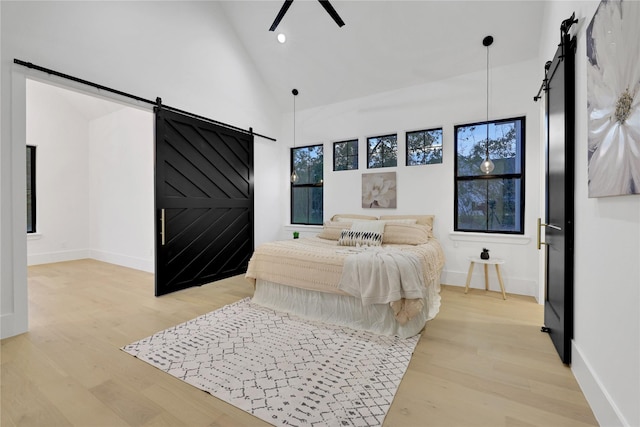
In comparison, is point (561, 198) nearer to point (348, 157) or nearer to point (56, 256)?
point (348, 157)

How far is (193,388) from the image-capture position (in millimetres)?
1818

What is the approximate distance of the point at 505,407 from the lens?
1.63m

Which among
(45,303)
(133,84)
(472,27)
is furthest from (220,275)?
(472,27)

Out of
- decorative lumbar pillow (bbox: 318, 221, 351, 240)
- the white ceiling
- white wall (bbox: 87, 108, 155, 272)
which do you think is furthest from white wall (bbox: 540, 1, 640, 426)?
white wall (bbox: 87, 108, 155, 272)

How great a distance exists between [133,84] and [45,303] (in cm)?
280

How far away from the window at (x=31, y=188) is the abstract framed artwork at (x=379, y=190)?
630 cm

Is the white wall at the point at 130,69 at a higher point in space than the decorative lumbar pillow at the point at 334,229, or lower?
higher

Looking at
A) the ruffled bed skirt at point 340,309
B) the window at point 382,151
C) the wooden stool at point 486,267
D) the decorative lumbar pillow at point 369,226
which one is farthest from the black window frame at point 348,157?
the ruffled bed skirt at point 340,309

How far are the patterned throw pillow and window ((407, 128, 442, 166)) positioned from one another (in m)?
1.60

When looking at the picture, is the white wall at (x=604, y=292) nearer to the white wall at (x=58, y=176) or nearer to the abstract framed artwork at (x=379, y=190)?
the abstract framed artwork at (x=379, y=190)

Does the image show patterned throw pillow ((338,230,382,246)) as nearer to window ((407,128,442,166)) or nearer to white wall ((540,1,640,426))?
window ((407,128,442,166))

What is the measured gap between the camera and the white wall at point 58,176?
550 centimetres

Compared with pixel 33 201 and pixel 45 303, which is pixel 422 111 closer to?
pixel 45 303

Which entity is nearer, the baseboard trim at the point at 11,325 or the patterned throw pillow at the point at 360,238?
the baseboard trim at the point at 11,325
